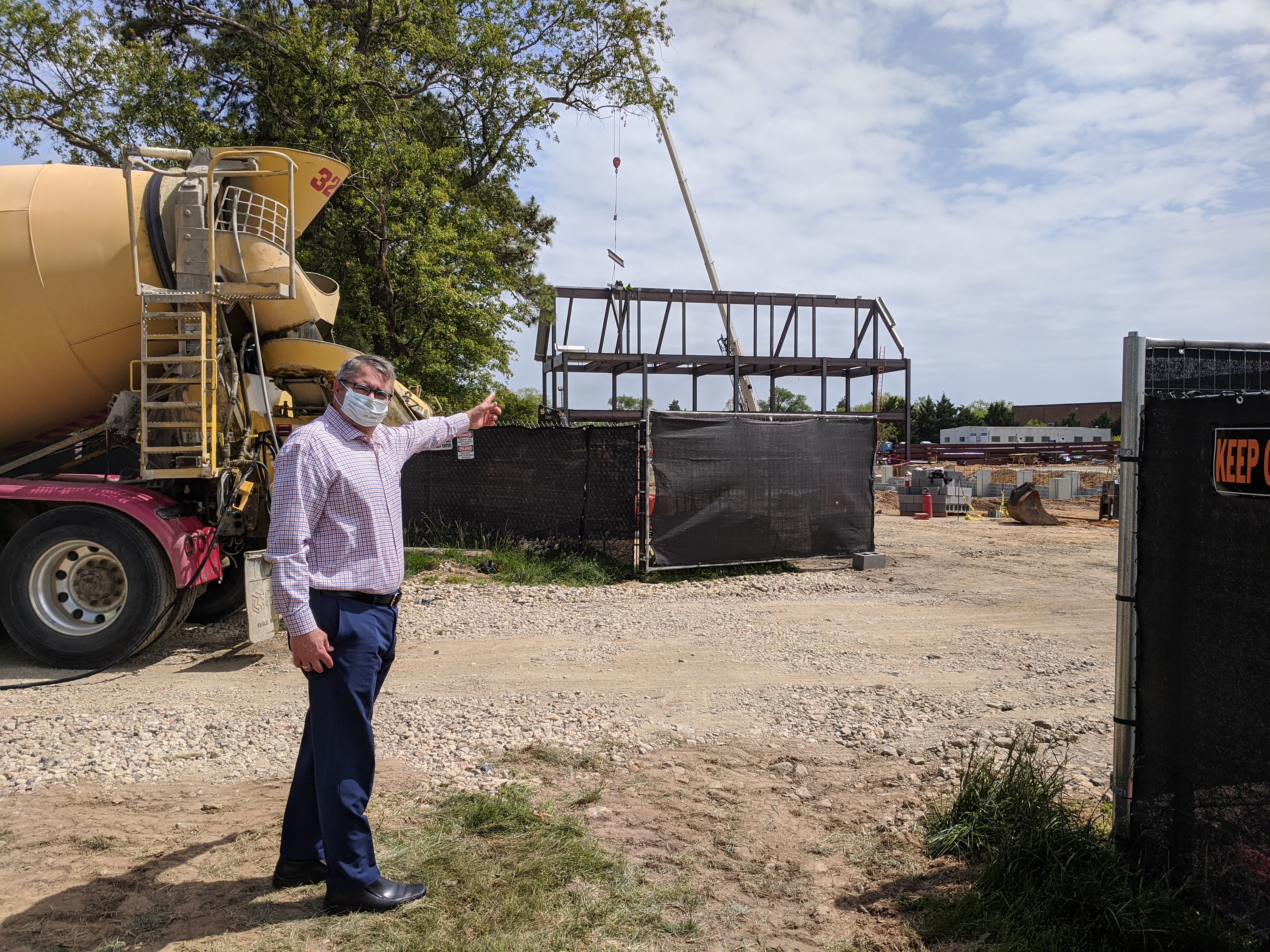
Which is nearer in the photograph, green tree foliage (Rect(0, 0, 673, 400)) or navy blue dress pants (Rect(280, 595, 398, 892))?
navy blue dress pants (Rect(280, 595, 398, 892))

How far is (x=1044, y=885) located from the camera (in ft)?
10.4

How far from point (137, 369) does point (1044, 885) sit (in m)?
7.22

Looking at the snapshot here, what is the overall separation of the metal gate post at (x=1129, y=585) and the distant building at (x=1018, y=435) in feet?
204

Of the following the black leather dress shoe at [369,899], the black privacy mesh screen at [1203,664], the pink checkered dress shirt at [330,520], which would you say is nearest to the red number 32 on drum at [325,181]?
the pink checkered dress shirt at [330,520]

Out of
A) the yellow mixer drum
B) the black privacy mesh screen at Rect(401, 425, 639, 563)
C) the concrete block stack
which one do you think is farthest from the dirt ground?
the concrete block stack

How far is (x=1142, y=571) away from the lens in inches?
127

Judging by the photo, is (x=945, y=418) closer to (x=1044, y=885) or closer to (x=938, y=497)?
(x=938, y=497)

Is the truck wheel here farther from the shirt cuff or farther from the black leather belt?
the shirt cuff

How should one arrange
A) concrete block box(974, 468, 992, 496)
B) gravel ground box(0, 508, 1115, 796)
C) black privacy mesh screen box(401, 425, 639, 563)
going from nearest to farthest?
gravel ground box(0, 508, 1115, 796) < black privacy mesh screen box(401, 425, 639, 563) < concrete block box(974, 468, 992, 496)

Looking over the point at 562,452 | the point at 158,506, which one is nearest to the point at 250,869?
the point at 158,506

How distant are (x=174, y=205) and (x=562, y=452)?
556 centimetres

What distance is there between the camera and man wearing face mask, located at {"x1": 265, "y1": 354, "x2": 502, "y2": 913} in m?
3.07

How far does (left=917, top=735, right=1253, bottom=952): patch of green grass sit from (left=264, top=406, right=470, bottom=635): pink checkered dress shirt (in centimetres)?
250

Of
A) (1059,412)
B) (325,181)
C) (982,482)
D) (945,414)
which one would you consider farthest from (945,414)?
(325,181)
